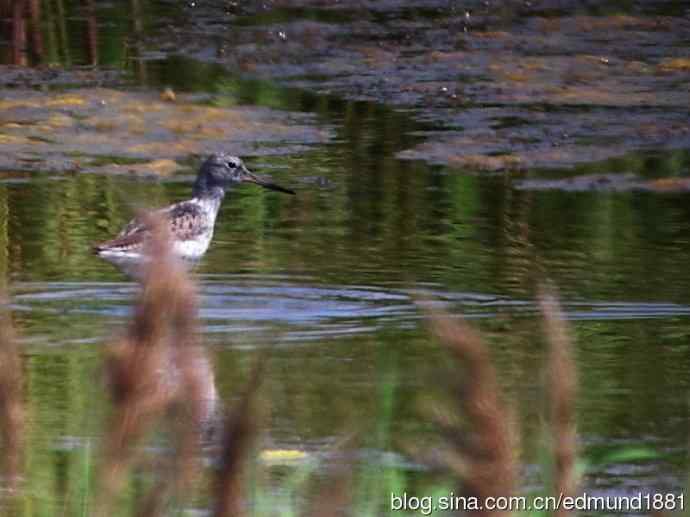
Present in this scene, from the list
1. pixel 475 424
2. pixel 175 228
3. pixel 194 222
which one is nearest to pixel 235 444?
pixel 475 424

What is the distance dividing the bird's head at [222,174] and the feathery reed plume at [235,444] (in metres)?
6.89

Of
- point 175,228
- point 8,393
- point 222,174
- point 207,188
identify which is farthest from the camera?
point 222,174

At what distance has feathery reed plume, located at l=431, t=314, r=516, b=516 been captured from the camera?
165 centimetres

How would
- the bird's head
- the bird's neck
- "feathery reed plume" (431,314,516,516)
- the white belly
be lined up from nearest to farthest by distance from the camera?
"feathery reed plume" (431,314,516,516)
the white belly
the bird's neck
the bird's head

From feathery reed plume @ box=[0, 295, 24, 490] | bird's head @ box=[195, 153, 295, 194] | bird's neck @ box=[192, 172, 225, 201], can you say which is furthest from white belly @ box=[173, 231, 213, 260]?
feathery reed plume @ box=[0, 295, 24, 490]

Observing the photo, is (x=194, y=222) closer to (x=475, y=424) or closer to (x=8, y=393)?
(x=8, y=393)

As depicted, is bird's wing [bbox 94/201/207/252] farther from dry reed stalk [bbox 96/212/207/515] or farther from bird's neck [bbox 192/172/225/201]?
dry reed stalk [bbox 96/212/207/515]

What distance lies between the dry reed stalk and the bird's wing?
5267 mm

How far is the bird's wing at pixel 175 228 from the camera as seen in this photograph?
7.36 m

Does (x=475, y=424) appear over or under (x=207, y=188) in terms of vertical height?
over

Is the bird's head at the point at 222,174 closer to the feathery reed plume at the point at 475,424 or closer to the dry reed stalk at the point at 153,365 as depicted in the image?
the dry reed stalk at the point at 153,365

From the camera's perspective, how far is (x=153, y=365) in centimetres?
170

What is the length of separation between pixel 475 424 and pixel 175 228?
6183 millimetres

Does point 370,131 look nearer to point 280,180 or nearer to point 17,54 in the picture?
point 280,180
